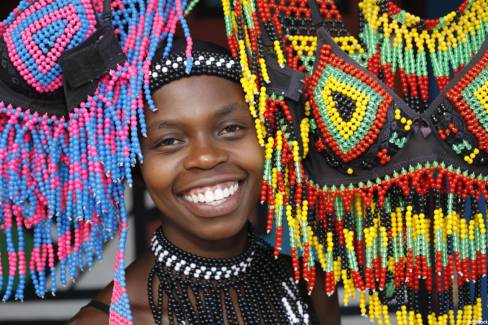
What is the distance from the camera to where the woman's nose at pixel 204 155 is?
68.6 inches

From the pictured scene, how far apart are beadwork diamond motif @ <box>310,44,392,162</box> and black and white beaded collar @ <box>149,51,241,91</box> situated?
200 mm

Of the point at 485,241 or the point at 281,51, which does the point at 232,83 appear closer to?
the point at 281,51

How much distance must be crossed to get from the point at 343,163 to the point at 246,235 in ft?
1.15

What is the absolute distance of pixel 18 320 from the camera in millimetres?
3393

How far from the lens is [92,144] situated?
5.69 ft

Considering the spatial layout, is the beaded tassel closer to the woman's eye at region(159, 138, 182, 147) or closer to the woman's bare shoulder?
the woman's eye at region(159, 138, 182, 147)

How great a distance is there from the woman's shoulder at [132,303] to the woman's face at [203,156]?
0.69 ft

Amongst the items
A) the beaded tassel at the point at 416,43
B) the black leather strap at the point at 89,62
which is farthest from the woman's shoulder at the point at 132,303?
the beaded tassel at the point at 416,43

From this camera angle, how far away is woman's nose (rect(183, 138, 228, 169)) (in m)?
1.74

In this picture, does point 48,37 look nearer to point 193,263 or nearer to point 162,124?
point 162,124

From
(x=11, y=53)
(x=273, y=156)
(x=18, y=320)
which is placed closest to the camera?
(x=11, y=53)

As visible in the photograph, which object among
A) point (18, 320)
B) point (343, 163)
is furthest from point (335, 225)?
point (18, 320)

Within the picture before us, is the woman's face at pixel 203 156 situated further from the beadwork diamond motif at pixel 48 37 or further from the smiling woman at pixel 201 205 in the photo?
the beadwork diamond motif at pixel 48 37

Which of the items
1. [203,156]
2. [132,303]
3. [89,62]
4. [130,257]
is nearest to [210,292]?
[132,303]
